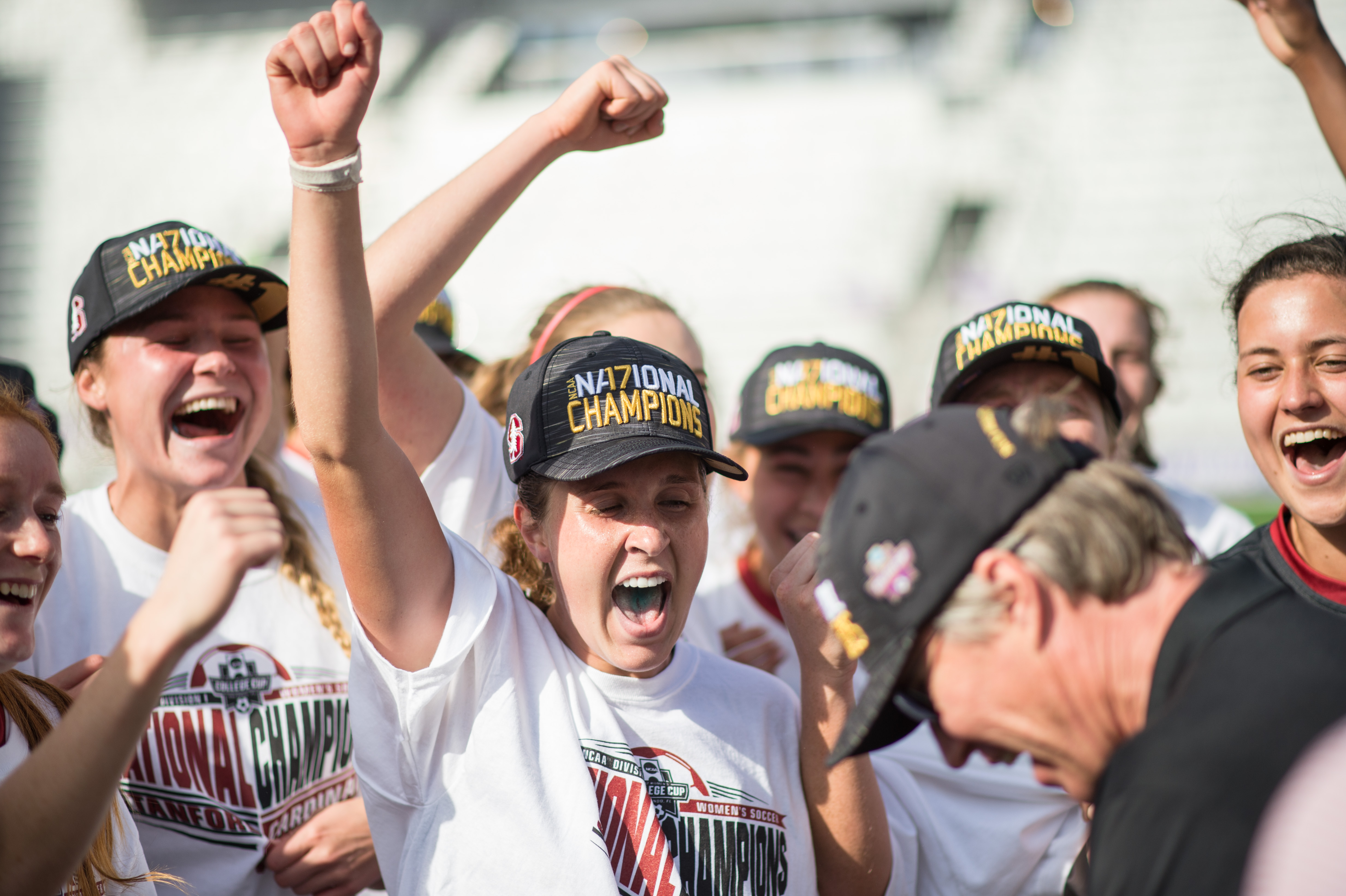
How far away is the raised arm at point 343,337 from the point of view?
5.85 feet

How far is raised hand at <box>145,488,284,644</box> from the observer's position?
4.89 feet

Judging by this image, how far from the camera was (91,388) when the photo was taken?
2.83 m

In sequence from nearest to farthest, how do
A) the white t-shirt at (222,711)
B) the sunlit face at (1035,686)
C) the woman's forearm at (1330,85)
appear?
the sunlit face at (1035,686) → the white t-shirt at (222,711) → the woman's forearm at (1330,85)

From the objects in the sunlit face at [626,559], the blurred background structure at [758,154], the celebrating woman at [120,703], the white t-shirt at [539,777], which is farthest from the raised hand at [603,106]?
the blurred background structure at [758,154]

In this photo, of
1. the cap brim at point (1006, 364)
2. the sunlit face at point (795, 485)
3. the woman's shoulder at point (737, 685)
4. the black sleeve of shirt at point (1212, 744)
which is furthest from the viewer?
the sunlit face at point (795, 485)

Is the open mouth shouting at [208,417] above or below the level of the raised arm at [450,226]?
below

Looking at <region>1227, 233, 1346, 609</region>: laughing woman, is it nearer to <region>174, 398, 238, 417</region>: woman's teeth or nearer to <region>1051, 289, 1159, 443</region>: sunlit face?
<region>1051, 289, 1159, 443</region>: sunlit face

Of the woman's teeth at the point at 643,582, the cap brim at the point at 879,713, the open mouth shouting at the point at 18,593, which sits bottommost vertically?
the cap brim at the point at 879,713

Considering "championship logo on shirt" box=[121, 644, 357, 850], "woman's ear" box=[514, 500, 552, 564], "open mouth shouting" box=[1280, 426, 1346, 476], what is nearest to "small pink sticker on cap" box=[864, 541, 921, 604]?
"woman's ear" box=[514, 500, 552, 564]

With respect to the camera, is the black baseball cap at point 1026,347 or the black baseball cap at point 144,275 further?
the black baseball cap at point 1026,347

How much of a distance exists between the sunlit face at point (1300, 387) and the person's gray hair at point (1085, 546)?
4.62 feet

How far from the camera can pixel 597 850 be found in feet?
6.26

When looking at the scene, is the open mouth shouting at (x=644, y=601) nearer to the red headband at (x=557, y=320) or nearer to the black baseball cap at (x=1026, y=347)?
the red headband at (x=557, y=320)

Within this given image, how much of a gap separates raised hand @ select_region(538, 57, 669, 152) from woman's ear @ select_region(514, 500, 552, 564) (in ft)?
2.65
